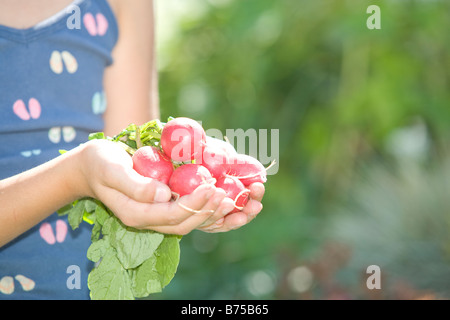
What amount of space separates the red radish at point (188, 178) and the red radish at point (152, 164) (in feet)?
0.06

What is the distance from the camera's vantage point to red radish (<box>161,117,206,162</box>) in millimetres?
974

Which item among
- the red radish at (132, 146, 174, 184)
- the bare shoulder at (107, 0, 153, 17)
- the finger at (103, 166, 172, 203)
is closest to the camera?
the finger at (103, 166, 172, 203)

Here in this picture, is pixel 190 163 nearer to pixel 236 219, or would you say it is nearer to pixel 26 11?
pixel 236 219

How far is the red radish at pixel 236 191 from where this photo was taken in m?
1.00

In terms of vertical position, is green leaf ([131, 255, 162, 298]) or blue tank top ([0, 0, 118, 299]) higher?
blue tank top ([0, 0, 118, 299])

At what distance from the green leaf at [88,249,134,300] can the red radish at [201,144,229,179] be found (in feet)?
0.75

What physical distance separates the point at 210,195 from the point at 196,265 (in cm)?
223

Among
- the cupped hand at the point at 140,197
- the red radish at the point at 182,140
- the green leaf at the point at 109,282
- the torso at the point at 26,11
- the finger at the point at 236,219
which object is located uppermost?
the torso at the point at 26,11

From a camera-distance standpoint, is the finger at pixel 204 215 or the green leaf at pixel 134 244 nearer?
the finger at pixel 204 215

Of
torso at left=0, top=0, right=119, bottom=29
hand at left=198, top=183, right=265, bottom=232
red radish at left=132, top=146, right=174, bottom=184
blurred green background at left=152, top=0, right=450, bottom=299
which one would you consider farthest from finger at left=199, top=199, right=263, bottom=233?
blurred green background at left=152, top=0, right=450, bottom=299

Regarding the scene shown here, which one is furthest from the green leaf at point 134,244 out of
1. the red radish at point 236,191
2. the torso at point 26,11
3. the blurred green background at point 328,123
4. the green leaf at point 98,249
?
the blurred green background at point 328,123

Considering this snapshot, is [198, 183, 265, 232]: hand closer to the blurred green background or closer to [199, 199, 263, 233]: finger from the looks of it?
[199, 199, 263, 233]: finger

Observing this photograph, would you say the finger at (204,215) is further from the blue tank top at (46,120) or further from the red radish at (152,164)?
the blue tank top at (46,120)

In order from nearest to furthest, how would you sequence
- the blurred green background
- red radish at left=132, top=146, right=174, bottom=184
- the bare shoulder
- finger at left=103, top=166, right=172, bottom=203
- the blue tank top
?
1. finger at left=103, top=166, right=172, bottom=203
2. red radish at left=132, top=146, right=174, bottom=184
3. the blue tank top
4. the bare shoulder
5. the blurred green background
